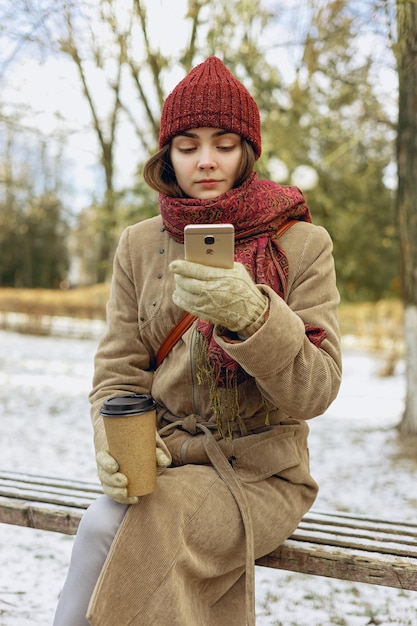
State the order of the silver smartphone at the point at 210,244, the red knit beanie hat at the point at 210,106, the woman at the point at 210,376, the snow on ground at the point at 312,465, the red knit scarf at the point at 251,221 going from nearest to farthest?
the silver smartphone at the point at 210,244
the woman at the point at 210,376
the red knit scarf at the point at 251,221
the red knit beanie hat at the point at 210,106
the snow on ground at the point at 312,465

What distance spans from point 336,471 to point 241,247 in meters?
3.80

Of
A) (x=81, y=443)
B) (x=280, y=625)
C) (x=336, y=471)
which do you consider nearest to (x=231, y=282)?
(x=280, y=625)

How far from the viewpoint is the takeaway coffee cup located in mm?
1532

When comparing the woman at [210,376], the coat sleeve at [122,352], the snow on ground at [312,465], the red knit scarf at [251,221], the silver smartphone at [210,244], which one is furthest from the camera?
the snow on ground at [312,465]

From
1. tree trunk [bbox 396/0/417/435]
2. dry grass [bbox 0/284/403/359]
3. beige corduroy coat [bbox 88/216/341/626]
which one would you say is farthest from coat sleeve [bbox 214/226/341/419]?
dry grass [bbox 0/284/403/359]

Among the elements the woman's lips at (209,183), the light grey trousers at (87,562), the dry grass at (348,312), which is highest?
the woman's lips at (209,183)

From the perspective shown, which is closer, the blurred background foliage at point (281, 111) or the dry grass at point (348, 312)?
the blurred background foliage at point (281, 111)

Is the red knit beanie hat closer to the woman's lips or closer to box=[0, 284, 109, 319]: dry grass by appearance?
the woman's lips

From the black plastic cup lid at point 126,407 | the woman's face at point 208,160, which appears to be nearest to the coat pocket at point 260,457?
the black plastic cup lid at point 126,407

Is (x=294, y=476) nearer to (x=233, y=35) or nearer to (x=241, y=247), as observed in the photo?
(x=241, y=247)

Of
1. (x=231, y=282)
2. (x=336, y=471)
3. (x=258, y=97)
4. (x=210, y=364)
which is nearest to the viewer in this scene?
(x=231, y=282)

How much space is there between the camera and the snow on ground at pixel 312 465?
9.28 feet

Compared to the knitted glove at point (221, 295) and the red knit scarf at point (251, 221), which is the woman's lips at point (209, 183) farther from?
the knitted glove at point (221, 295)

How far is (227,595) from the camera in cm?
188
